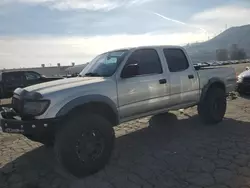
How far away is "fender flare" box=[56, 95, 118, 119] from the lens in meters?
4.81

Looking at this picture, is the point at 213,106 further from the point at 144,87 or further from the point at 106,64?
the point at 106,64

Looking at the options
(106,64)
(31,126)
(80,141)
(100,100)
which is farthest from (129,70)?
(31,126)

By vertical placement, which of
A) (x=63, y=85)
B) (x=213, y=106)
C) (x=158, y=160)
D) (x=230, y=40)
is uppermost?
(x=230, y=40)

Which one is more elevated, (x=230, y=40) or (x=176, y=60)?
(x=230, y=40)

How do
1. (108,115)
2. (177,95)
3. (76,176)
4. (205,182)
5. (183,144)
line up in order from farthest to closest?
(177,95)
(183,144)
(108,115)
(76,176)
(205,182)

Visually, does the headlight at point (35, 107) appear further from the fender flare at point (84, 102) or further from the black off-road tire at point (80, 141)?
the black off-road tire at point (80, 141)

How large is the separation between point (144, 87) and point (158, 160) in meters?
1.38

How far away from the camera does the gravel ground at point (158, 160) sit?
15.4 ft

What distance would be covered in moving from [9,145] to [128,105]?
3.11 metres

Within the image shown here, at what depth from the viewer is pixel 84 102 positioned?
5.00m

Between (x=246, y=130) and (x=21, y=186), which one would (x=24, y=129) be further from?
(x=246, y=130)

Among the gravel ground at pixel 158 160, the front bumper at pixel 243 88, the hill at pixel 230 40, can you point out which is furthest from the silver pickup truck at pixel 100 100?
the hill at pixel 230 40

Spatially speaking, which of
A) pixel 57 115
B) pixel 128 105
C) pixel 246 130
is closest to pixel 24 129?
pixel 57 115

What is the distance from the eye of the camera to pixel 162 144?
6.40 metres
